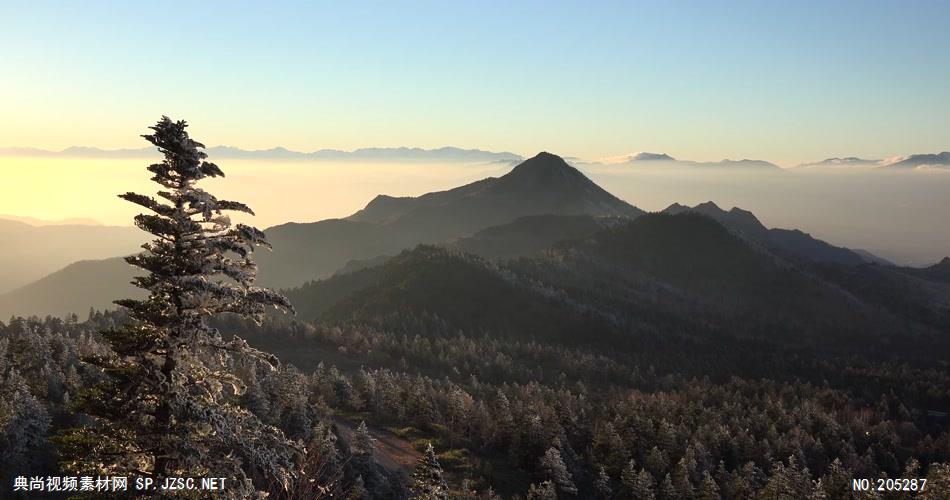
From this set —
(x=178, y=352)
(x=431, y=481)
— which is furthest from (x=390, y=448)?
(x=178, y=352)

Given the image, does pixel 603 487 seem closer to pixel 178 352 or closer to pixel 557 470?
pixel 557 470

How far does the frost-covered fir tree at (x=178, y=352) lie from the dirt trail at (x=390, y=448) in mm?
65679

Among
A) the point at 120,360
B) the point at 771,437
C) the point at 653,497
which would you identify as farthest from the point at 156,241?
the point at 771,437

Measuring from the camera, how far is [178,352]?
1847 cm

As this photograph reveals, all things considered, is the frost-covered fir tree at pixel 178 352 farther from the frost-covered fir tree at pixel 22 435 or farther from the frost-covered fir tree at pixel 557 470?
the frost-covered fir tree at pixel 557 470

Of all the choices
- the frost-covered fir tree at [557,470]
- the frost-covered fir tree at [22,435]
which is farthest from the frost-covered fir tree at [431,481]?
the frost-covered fir tree at [557,470]

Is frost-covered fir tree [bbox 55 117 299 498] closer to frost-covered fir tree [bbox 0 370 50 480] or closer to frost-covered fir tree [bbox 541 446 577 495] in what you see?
frost-covered fir tree [bbox 0 370 50 480]

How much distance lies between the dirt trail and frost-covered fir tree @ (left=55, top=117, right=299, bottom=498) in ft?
215

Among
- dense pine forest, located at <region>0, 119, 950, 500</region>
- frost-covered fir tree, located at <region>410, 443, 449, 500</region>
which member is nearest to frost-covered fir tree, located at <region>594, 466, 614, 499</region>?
dense pine forest, located at <region>0, 119, 950, 500</region>

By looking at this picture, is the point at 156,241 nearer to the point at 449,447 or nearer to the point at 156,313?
the point at 156,313

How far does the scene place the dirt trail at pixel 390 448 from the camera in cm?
8603

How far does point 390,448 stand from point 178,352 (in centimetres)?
8137

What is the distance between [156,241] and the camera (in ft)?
61.5

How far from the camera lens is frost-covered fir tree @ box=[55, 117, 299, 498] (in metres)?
18.1
